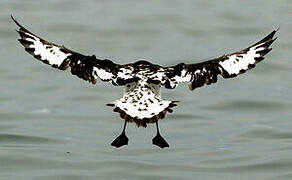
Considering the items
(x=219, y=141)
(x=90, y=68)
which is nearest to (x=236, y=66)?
(x=90, y=68)

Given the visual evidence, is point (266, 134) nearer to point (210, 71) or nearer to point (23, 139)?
point (23, 139)

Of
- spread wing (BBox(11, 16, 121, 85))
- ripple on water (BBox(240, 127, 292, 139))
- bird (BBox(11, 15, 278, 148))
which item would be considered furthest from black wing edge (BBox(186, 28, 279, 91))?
ripple on water (BBox(240, 127, 292, 139))

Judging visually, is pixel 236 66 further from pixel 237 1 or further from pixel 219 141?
pixel 237 1

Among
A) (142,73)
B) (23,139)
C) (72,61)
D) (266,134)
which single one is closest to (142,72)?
(142,73)

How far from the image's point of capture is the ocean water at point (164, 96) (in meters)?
13.6

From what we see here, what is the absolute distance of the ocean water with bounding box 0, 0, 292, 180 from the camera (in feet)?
44.5

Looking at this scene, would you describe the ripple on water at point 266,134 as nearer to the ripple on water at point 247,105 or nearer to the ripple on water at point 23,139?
the ripple on water at point 247,105

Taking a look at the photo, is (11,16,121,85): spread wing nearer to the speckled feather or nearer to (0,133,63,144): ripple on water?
the speckled feather

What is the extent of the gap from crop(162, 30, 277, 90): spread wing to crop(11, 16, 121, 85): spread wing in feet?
1.63

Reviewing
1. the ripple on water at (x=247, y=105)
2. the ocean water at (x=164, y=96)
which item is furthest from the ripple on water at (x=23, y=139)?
the ripple on water at (x=247, y=105)

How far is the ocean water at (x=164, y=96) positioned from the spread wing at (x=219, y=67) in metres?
3.21

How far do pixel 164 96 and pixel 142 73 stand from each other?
20.4ft

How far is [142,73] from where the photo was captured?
9.39m

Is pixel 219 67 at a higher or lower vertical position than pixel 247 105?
lower
